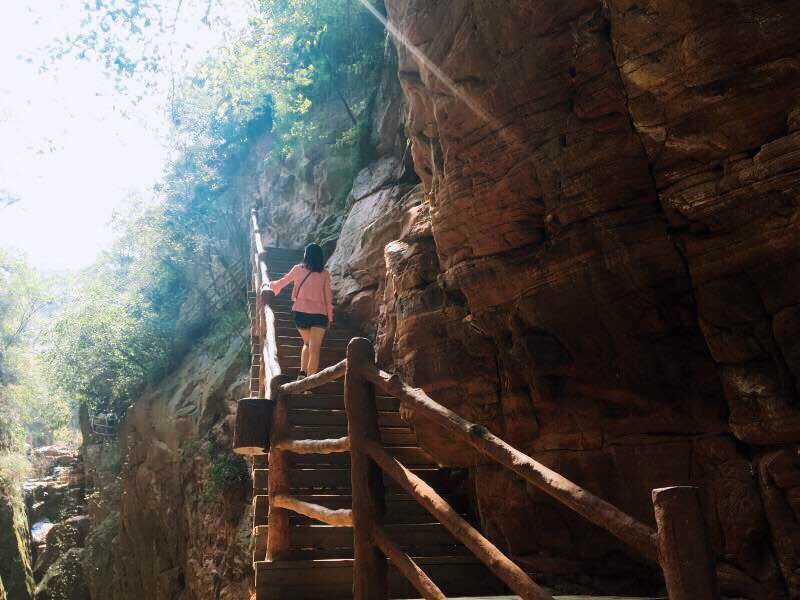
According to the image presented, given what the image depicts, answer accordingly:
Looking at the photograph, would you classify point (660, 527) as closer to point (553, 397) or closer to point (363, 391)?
point (363, 391)

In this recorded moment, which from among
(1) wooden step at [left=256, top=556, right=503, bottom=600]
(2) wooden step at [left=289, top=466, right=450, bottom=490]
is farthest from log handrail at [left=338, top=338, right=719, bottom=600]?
(2) wooden step at [left=289, top=466, right=450, bottom=490]

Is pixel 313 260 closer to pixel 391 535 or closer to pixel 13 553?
pixel 391 535

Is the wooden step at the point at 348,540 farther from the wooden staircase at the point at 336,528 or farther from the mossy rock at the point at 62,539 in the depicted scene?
the mossy rock at the point at 62,539

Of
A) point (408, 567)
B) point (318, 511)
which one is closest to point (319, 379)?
point (318, 511)

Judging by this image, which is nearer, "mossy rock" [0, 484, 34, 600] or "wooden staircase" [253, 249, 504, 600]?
"wooden staircase" [253, 249, 504, 600]

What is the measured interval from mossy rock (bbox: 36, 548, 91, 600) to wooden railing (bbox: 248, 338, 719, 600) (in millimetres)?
17195

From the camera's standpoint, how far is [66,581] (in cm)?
1953

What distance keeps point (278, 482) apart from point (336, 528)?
810 millimetres

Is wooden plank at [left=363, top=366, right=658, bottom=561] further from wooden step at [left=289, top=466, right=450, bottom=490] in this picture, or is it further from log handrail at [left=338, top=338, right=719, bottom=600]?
wooden step at [left=289, top=466, right=450, bottom=490]

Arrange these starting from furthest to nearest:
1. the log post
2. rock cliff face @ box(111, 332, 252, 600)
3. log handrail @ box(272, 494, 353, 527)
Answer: rock cliff face @ box(111, 332, 252, 600) → the log post → log handrail @ box(272, 494, 353, 527)

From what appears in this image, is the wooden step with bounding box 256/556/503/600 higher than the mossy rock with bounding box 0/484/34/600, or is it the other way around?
the wooden step with bounding box 256/556/503/600

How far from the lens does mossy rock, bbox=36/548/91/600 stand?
63.1 feet

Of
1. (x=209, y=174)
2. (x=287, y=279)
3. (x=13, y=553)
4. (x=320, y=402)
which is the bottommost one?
(x=13, y=553)

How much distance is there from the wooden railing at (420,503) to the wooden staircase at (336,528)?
1.03ft
